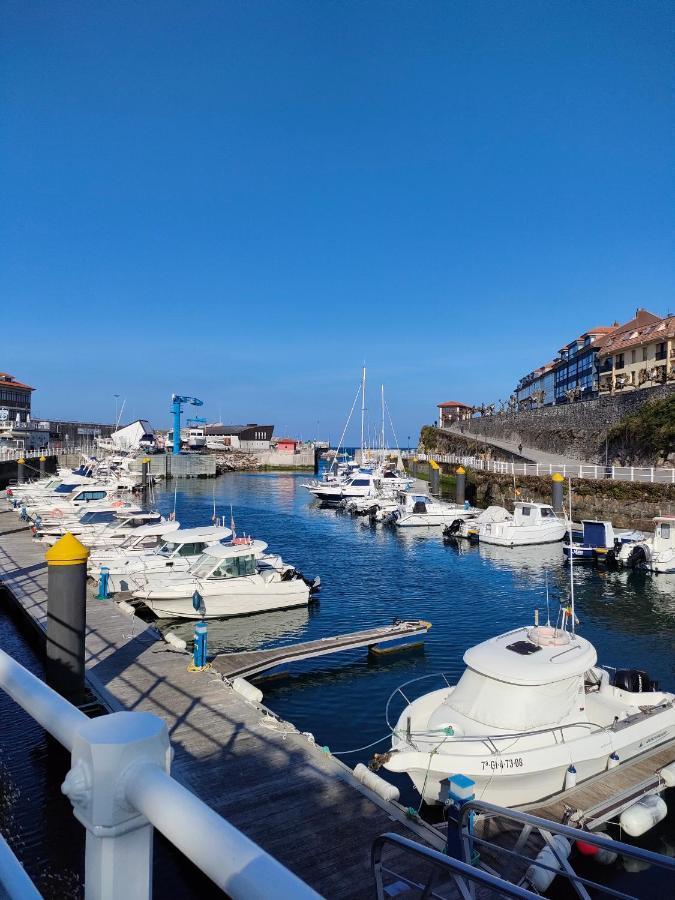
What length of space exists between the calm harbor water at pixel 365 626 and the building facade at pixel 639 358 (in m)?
28.2

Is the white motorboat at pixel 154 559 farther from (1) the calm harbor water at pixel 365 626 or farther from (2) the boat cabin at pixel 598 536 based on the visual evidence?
(2) the boat cabin at pixel 598 536

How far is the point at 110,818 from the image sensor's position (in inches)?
61.7

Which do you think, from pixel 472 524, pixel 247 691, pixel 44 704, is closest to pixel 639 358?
pixel 472 524

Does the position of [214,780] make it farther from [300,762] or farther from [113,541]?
[113,541]

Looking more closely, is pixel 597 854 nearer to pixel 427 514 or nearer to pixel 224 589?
pixel 224 589

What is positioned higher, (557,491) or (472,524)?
(557,491)

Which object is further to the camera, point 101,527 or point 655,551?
point 655,551

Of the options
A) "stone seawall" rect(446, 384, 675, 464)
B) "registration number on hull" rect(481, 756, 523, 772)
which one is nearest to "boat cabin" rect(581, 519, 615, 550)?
"stone seawall" rect(446, 384, 675, 464)

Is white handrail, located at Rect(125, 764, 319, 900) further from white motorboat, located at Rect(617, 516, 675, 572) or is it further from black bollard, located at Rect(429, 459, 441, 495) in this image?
black bollard, located at Rect(429, 459, 441, 495)

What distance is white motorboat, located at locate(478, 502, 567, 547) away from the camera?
38.2 meters

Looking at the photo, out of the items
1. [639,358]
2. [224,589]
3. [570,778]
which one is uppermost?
[639,358]

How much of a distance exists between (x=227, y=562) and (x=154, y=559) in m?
3.14

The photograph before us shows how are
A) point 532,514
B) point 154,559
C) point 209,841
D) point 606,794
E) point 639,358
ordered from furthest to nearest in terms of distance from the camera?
point 639,358 → point 532,514 → point 154,559 → point 606,794 → point 209,841

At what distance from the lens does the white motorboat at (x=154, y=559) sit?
2194 centimetres
